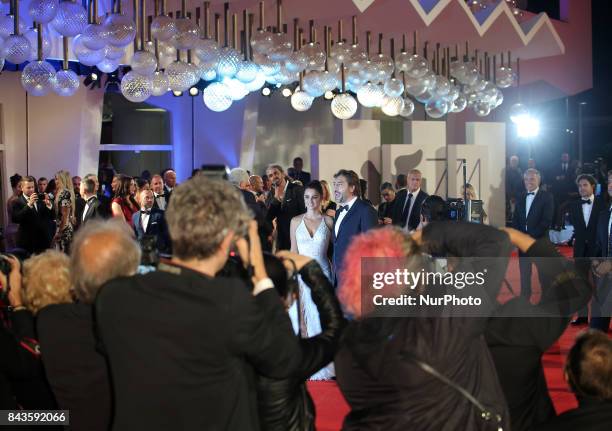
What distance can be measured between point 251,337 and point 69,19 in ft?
17.4

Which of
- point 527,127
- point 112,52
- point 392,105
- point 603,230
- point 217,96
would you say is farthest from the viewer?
point 527,127

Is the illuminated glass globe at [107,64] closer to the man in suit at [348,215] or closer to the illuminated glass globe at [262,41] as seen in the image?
the illuminated glass globe at [262,41]

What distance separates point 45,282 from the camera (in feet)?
8.66

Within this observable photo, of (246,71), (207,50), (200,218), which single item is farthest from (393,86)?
(200,218)

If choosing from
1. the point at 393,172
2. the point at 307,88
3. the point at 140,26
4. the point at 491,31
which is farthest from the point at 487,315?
the point at 393,172

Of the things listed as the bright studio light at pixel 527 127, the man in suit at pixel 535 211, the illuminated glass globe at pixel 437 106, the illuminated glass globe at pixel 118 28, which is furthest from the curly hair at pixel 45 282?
the bright studio light at pixel 527 127

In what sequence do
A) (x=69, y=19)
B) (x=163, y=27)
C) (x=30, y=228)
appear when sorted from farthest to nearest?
1. (x=30, y=228)
2. (x=163, y=27)
3. (x=69, y=19)

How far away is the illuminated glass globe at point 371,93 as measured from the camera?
10102mm

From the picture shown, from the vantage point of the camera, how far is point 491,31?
40.7ft

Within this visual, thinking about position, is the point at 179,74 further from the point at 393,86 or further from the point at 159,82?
the point at 393,86

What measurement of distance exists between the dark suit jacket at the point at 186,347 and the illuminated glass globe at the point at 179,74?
601 cm

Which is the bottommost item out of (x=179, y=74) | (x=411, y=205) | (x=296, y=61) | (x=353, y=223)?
(x=353, y=223)

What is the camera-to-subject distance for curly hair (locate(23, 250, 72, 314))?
2.64 meters

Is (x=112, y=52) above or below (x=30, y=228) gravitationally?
above
